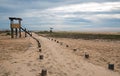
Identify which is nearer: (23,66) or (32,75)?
(32,75)

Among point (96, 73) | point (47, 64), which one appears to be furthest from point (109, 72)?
point (47, 64)

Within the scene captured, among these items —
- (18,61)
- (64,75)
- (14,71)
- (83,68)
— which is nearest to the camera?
(64,75)

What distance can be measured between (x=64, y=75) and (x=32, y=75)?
5.53 ft

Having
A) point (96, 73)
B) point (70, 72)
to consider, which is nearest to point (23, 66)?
point (70, 72)

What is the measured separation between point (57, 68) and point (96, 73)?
7.86 feet

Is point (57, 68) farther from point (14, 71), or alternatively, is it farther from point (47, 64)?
point (14, 71)

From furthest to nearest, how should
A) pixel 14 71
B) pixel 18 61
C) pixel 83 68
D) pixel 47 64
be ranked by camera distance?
pixel 18 61
pixel 47 64
pixel 83 68
pixel 14 71

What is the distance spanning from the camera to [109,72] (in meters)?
12.1

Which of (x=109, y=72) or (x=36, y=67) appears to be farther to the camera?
(x=36, y=67)

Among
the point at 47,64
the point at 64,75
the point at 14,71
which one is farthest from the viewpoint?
the point at 47,64

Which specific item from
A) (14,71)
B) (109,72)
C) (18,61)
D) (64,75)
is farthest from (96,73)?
(18,61)

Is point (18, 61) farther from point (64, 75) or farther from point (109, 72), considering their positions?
point (109, 72)

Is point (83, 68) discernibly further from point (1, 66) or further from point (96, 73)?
point (1, 66)

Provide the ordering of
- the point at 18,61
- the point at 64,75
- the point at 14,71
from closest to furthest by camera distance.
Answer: the point at 64,75 → the point at 14,71 → the point at 18,61
